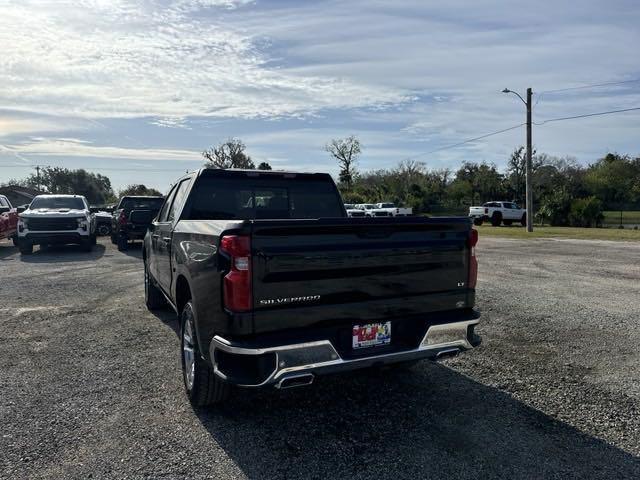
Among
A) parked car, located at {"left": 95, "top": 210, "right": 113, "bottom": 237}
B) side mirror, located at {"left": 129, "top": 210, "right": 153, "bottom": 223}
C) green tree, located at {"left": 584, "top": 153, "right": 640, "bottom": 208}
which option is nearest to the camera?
side mirror, located at {"left": 129, "top": 210, "right": 153, "bottom": 223}

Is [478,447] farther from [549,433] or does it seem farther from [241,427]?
[241,427]

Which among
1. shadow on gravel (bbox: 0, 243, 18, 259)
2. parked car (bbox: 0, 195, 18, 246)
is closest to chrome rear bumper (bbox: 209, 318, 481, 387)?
shadow on gravel (bbox: 0, 243, 18, 259)

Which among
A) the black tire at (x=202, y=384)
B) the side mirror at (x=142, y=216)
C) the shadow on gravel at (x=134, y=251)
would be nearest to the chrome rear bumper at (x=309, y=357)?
the black tire at (x=202, y=384)

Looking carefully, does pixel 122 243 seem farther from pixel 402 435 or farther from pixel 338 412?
pixel 402 435

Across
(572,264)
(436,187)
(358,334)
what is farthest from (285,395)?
(436,187)

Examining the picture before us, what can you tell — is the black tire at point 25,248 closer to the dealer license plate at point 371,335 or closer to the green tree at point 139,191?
the dealer license plate at point 371,335

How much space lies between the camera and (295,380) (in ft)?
10.5

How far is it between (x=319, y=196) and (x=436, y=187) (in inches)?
2319

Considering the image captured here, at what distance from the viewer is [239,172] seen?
536 cm

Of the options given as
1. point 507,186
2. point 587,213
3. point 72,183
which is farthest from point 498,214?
point 72,183

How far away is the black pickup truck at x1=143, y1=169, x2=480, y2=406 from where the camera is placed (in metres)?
3.14

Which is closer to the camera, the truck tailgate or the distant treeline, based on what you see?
the truck tailgate

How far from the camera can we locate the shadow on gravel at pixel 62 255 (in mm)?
14258

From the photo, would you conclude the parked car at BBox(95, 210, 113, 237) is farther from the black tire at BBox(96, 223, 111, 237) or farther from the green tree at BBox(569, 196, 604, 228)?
the green tree at BBox(569, 196, 604, 228)
